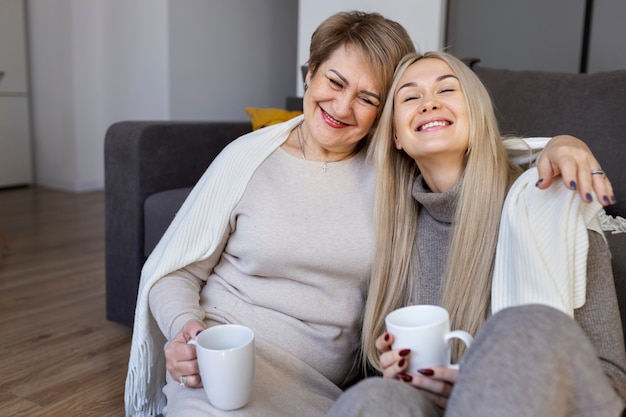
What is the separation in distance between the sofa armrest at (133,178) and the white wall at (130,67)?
7.86 feet

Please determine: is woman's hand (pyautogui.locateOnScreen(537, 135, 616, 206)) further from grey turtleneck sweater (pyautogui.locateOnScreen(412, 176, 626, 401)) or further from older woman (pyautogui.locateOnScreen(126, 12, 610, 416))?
older woman (pyautogui.locateOnScreen(126, 12, 610, 416))

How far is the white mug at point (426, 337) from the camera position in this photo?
0.81 meters

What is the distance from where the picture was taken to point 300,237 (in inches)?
48.3

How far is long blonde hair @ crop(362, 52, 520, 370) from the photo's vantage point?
109cm

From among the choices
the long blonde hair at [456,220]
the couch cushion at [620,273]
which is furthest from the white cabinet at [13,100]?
the couch cushion at [620,273]

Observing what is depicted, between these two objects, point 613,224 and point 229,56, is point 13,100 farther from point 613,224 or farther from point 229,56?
point 613,224

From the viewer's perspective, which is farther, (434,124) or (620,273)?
(620,273)

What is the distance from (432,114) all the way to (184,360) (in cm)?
58

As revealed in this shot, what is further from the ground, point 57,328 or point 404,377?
point 404,377

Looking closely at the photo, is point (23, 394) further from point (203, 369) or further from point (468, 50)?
point (468, 50)

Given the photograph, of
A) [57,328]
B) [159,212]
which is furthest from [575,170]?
[57,328]

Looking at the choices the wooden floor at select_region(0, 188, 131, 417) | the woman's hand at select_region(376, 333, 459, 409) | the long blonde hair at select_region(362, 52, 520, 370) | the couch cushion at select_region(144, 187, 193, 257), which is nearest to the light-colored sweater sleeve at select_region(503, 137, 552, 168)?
the long blonde hair at select_region(362, 52, 520, 370)

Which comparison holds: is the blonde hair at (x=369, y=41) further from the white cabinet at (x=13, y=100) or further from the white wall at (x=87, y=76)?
the white cabinet at (x=13, y=100)

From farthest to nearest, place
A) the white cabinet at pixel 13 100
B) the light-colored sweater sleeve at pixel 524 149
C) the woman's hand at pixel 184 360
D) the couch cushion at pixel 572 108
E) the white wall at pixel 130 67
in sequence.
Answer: the white cabinet at pixel 13 100 → the white wall at pixel 130 67 → the couch cushion at pixel 572 108 → the light-colored sweater sleeve at pixel 524 149 → the woman's hand at pixel 184 360
